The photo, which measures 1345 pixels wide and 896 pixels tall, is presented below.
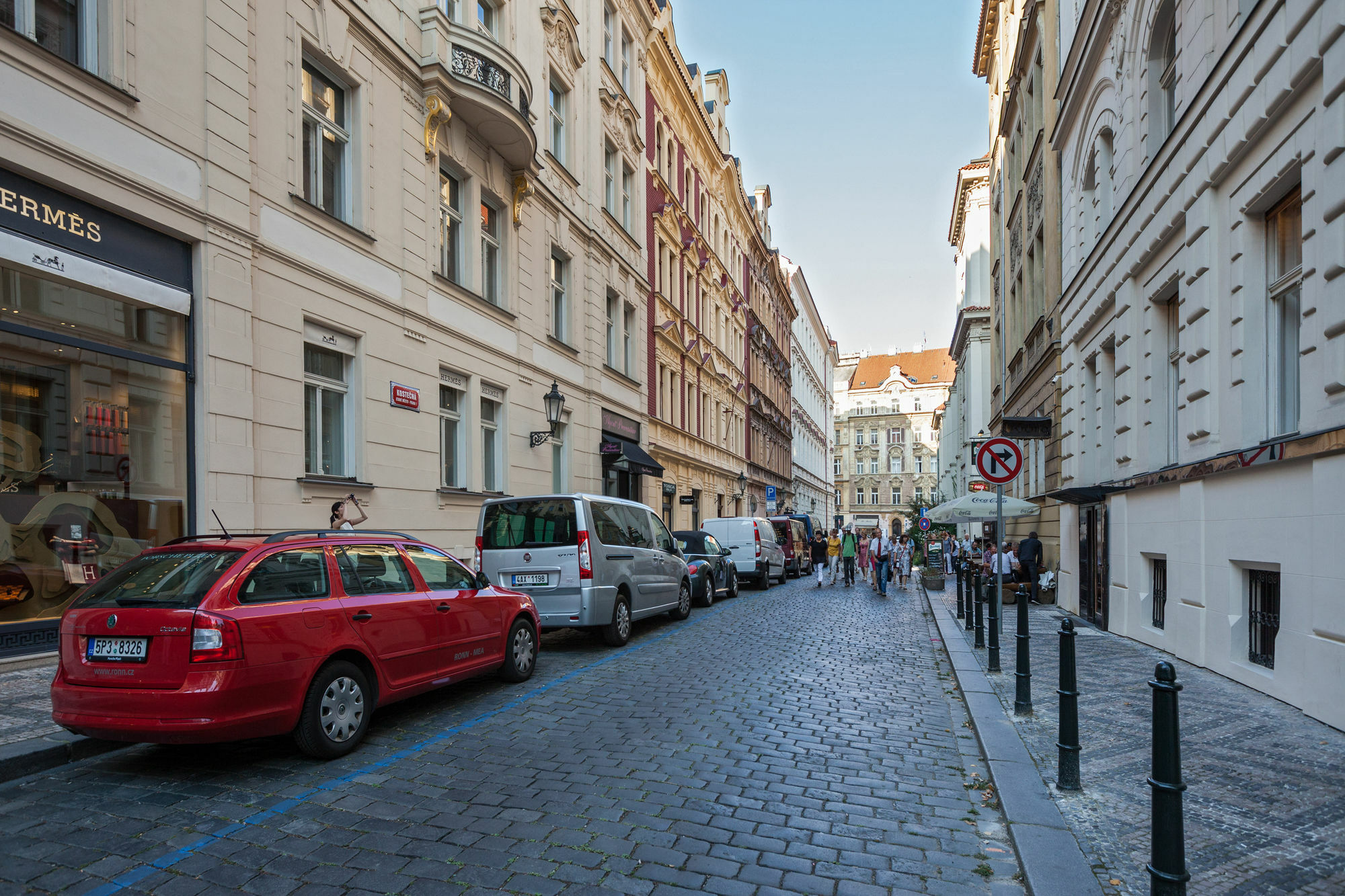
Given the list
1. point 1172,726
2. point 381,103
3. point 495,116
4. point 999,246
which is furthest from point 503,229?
point 999,246

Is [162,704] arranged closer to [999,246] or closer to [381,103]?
[381,103]

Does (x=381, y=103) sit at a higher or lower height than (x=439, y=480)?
higher

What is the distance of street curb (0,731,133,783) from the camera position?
16.7 feet

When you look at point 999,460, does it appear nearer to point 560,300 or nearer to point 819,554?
point 560,300

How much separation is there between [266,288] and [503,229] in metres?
7.04

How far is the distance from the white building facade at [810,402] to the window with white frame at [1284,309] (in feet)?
164

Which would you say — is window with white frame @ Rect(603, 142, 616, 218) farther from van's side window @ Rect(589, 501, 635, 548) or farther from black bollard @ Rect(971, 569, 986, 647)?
black bollard @ Rect(971, 569, 986, 647)

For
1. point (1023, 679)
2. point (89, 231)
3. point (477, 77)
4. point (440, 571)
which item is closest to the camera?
point (1023, 679)

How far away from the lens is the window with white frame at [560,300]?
19688mm

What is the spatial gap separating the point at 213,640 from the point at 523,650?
3703 millimetres

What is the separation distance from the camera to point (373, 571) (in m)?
6.46

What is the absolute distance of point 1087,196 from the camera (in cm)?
1552

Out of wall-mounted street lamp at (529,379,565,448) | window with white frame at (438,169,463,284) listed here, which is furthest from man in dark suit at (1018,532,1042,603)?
window with white frame at (438,169,463,284)

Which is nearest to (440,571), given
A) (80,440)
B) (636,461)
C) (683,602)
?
(80,440)
